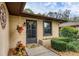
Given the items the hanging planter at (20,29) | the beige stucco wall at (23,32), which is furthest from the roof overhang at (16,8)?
the hanging planter at (20,29)

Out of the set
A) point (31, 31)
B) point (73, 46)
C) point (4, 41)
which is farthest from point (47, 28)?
point (4, 41)

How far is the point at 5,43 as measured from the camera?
227 cm

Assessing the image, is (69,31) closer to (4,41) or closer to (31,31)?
(31,31)

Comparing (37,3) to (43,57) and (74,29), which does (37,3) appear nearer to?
(74,29)

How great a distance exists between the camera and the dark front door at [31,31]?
2.40 meters

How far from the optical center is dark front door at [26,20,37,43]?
2.40 m

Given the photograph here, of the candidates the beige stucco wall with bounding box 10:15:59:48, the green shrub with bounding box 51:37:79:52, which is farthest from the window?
the green shrub with bounding box 51:37:79:52

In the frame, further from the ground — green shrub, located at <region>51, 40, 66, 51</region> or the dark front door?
the dark front door

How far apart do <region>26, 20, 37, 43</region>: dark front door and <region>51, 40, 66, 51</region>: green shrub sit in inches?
12.5

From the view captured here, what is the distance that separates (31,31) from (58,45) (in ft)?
1.67

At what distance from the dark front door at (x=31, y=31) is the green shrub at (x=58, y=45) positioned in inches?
12.5

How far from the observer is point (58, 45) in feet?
7.88

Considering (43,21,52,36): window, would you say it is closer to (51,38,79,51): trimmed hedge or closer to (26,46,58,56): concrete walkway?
(51,38,79,51): trimmed hedge

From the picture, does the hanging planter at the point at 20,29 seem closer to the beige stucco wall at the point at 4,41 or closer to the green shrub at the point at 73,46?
the beige stucco wall at the point at 4,41
